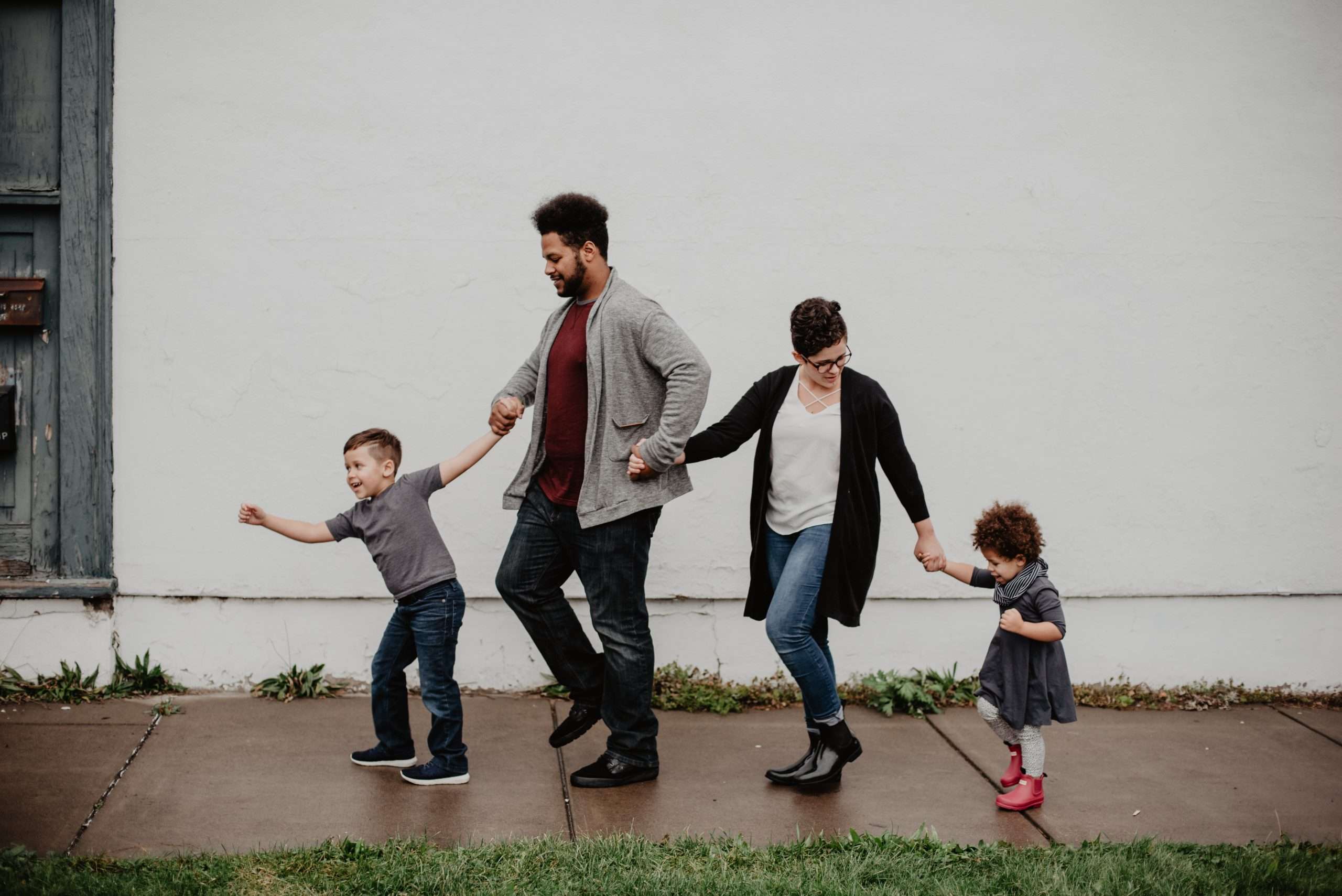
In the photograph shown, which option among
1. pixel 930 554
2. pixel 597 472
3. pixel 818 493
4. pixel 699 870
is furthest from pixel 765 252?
pixel 699 870

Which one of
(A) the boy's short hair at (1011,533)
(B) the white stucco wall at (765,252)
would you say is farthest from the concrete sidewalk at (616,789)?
(A) the boy's short hair at (1011,533)

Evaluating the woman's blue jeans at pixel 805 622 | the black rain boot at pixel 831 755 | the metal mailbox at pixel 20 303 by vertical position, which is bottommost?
the black rain boot at pixel 831 755

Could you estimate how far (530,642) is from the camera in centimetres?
536

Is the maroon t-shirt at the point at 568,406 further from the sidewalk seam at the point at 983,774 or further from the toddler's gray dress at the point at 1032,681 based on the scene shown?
the sidewalk seam at the point at 983,774

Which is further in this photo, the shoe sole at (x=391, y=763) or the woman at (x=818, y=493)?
the shoe sole at (x=391, y=763)

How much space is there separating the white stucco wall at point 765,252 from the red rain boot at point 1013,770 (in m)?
1.24

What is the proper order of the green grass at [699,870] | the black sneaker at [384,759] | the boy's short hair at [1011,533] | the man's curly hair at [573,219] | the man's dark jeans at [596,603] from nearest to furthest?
the green grass at [699,870]
the boy's short hair at [1011,533]
the man's curly hair at [573,219]
the man's dark jeans at [596,603]
the black sneaker at [384,759]

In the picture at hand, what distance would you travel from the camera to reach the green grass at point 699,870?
3373 mm

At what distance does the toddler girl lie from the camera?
400 cm

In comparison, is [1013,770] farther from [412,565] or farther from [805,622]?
[412,565]

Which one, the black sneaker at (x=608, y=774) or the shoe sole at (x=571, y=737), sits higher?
the shoe sole at (x=571, y=737)

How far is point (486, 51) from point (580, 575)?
241 cm

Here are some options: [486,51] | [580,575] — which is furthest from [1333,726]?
[486,51]

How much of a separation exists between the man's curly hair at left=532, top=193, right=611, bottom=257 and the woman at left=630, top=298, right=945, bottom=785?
2.54 feet
